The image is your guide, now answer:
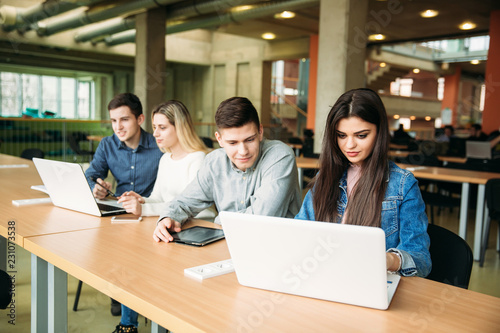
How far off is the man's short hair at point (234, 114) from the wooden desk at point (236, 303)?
554 mm

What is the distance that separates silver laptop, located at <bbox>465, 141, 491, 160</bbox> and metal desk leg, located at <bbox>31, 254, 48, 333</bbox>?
20.3ft

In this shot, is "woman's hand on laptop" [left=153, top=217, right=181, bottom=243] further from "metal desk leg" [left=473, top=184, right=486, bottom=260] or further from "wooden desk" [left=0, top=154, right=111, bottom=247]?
"metal desk leg" [left=473, top=184, right=486, bottom=260]

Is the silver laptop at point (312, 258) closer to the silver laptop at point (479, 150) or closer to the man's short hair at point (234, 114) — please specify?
the man's short hair at point (234, 114)

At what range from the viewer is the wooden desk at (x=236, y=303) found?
1.00 m

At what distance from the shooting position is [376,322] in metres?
1.01

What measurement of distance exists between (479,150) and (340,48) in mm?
2541

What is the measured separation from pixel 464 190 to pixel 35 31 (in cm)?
1057

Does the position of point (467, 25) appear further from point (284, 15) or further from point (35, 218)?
point (35, 218)

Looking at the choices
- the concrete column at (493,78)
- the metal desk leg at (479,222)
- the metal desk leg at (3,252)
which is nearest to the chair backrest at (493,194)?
the metal desk leg at (479,222)

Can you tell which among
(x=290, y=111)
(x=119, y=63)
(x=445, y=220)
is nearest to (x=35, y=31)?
(x=119, y=63)

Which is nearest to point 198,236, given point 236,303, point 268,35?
point 236,303

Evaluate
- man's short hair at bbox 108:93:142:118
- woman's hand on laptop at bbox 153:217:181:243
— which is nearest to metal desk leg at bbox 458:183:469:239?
man's short hair at bbox 108:93:142:118

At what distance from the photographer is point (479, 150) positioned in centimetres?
636

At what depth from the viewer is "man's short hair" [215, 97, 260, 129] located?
1.77 m
